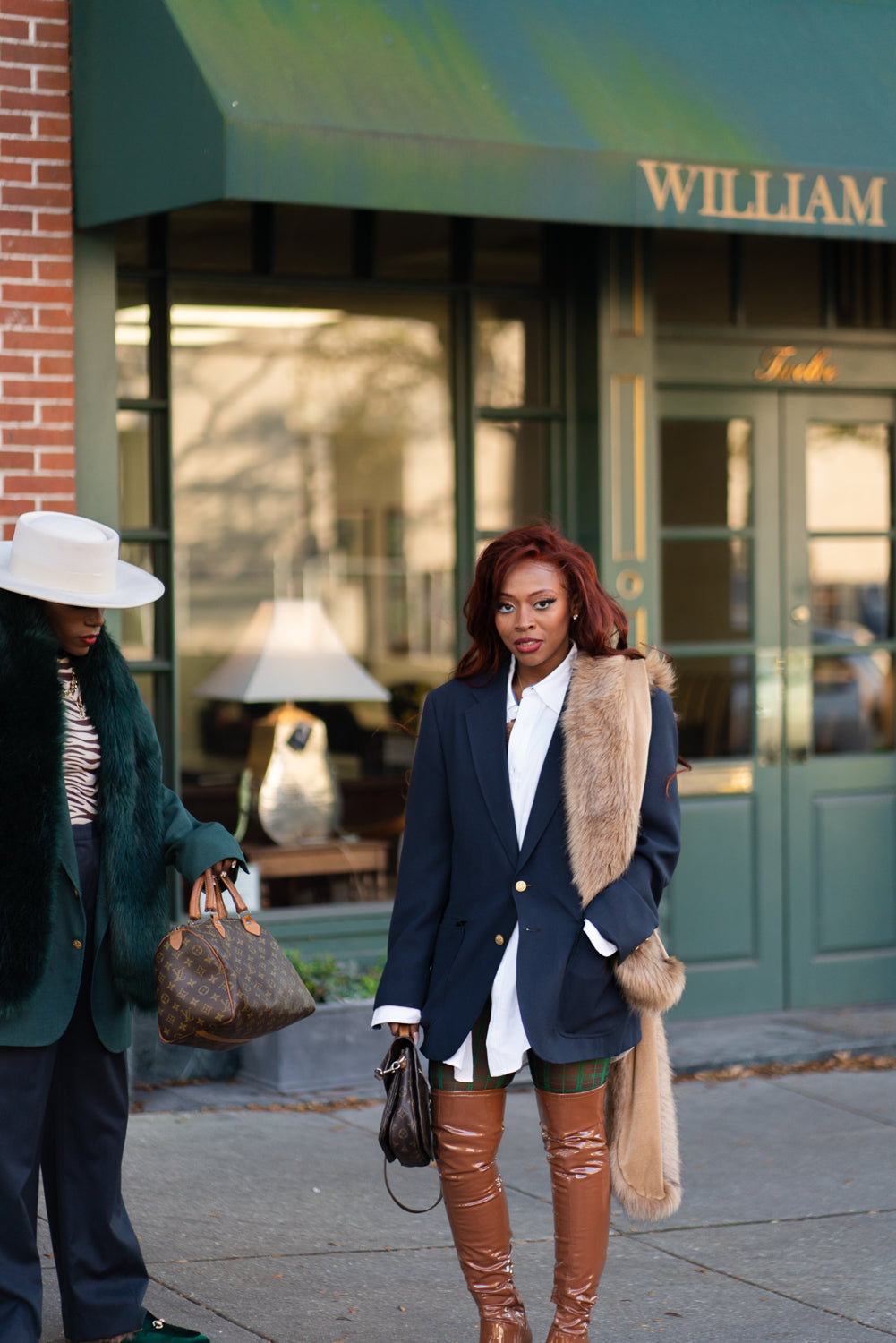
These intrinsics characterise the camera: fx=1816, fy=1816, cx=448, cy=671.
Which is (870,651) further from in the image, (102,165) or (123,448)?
(102,165)

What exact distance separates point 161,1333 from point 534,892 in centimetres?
133

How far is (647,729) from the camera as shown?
3957 millimetres

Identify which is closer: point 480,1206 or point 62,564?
point 480,1206

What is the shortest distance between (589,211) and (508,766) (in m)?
2.75

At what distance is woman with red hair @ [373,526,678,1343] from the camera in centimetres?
384

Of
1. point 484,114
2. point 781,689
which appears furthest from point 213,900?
point 781,689

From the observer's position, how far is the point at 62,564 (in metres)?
3.94

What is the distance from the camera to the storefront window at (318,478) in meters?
7.38

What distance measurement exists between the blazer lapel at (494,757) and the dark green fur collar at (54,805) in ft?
2.54

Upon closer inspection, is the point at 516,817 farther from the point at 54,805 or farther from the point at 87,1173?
the point at 87,1173

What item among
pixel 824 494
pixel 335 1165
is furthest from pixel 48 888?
pixel 824 494

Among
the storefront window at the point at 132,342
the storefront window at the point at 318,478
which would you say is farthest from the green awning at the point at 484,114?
the storefront window at the point at 318,478

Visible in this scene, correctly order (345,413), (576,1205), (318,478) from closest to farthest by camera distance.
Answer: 1. (576,1205)
2. (345,413)
3. (318,478)

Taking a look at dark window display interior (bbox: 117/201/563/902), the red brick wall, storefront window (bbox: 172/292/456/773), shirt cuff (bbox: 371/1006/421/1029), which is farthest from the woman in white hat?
storefront window (bbox: 172/292/456/773)
